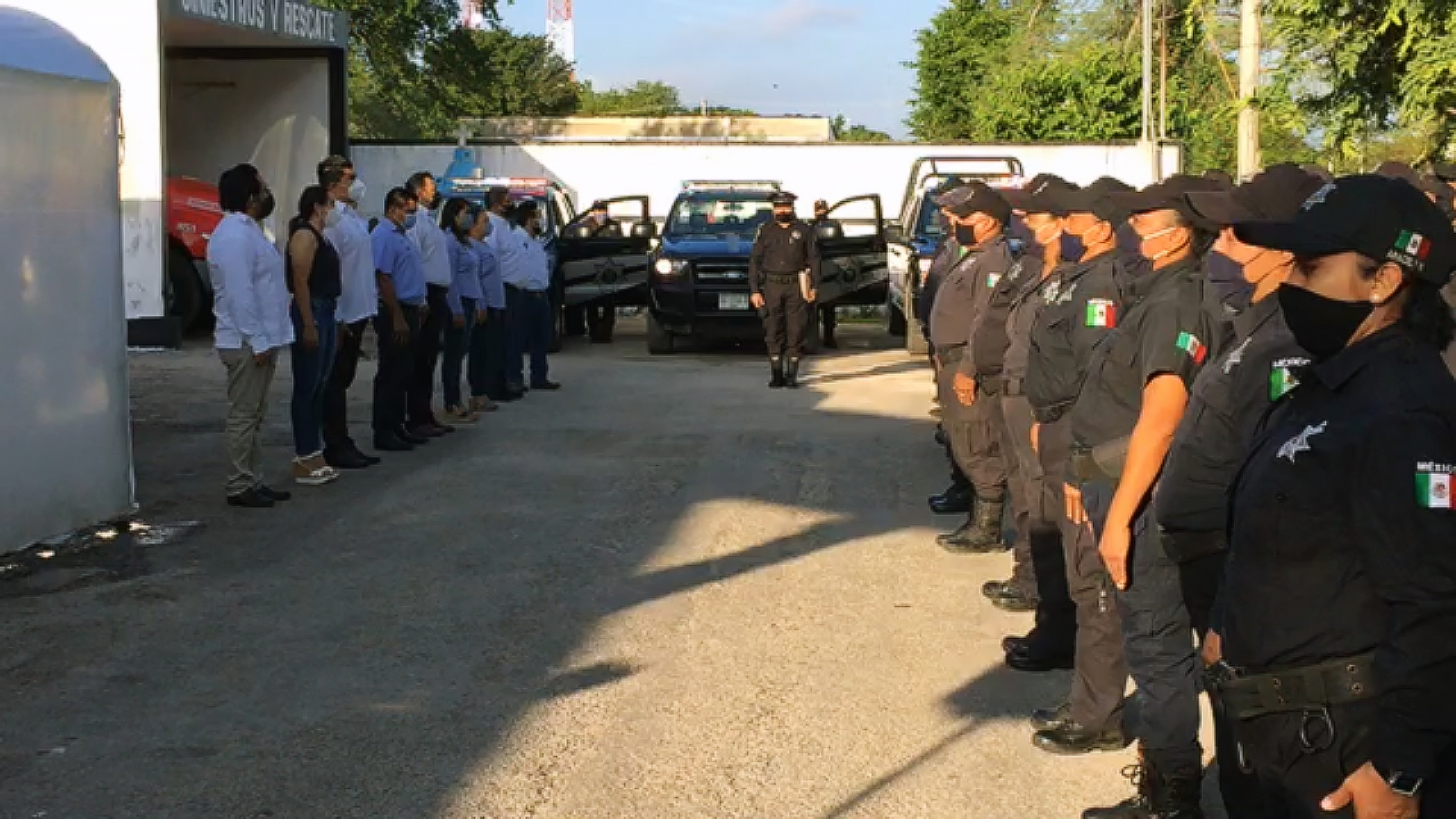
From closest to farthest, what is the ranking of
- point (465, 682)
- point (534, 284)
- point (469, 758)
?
point (469, 758) → point (465, 682) → point (534, 284)

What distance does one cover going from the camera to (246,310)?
31.9 ft

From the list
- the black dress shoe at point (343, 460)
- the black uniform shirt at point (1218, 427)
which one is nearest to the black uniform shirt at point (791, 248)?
the black dress shoe at point (343, 460)

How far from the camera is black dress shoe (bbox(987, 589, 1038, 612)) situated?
25.7ft

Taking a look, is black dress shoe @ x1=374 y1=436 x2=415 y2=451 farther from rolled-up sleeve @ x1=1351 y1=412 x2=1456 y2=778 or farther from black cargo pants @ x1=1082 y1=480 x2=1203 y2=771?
rolled-up sleeve @ x1=1351 y1=412 x2=1456 y2=778

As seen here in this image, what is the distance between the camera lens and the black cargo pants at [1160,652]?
4867 millimetres

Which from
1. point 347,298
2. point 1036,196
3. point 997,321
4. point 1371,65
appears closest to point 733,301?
point 1371,65

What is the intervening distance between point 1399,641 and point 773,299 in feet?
45.4

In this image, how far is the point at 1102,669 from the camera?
5.78 meters

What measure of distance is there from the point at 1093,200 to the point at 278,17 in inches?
714

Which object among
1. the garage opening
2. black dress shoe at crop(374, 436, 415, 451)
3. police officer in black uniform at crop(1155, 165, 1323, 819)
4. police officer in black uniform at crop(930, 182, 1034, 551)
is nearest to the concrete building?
the garage opening

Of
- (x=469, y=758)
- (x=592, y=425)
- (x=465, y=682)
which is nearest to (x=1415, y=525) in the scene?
(x=469, y=758)

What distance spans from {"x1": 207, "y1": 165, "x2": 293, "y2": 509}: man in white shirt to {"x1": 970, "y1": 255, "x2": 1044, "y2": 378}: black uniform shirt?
4189 mm

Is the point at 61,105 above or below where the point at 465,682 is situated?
above

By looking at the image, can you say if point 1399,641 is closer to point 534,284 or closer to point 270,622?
point 270,622
